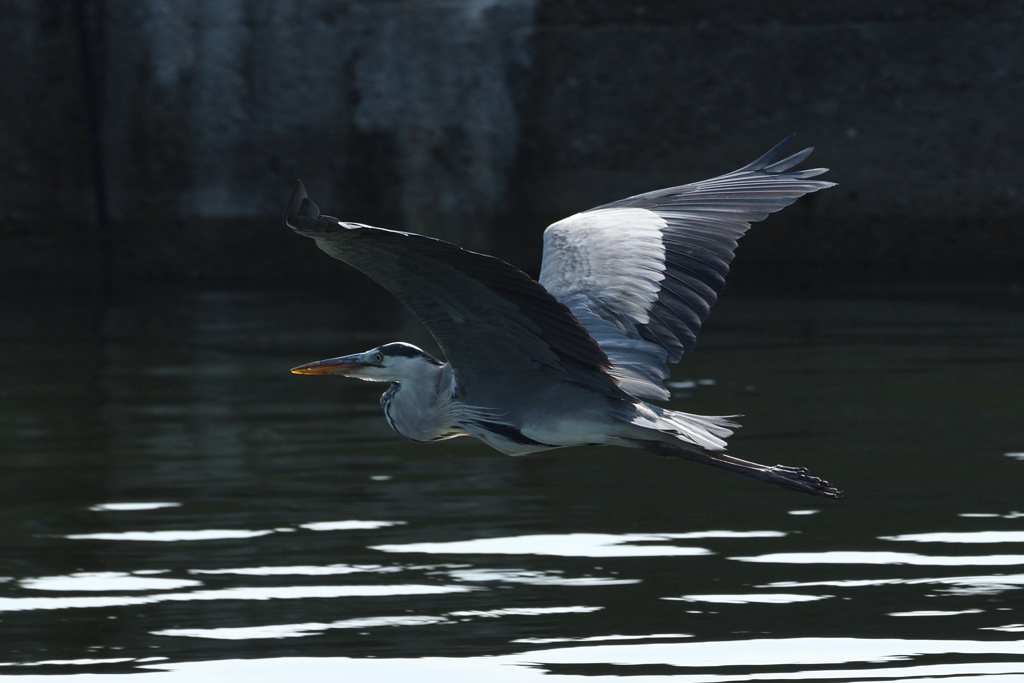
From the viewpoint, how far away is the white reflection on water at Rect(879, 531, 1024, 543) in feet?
18.4

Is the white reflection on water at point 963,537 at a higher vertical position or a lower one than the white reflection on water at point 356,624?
higher

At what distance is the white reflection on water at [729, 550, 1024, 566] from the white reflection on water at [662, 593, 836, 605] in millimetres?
409

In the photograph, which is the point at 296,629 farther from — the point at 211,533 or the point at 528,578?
the point at 211,533

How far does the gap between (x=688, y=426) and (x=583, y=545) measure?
125 cm

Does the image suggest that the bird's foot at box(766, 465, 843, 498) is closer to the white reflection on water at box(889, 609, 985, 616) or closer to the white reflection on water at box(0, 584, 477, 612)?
the white reflection on water at box(889, 609, 985, 616)

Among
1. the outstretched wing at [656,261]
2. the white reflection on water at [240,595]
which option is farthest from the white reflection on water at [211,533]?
the outstretched wing at [656,261]

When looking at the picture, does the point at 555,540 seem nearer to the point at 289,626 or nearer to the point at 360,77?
the point at 289,626

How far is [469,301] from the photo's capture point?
4.24 m

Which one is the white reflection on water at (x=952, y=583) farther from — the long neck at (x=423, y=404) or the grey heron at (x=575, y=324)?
the long neck at (x=423, y=404)

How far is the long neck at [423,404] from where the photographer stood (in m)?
4.86

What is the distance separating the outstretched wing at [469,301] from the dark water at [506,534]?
2.56ft

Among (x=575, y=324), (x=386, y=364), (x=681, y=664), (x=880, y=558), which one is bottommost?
(x=681, y=664)

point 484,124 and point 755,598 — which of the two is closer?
point 755,598

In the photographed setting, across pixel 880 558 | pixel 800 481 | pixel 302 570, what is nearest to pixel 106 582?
pixel 302 570
